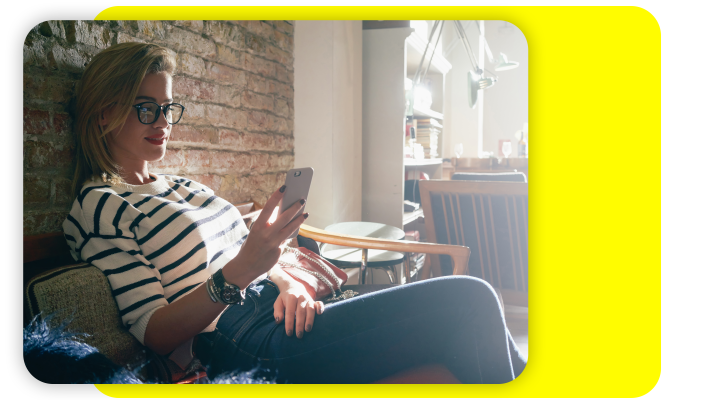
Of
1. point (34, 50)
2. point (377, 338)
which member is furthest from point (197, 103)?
point (377, 338)

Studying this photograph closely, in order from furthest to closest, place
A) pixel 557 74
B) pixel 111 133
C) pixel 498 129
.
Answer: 1. pixel 498 129
2. pixel 557 74
3. pixel 111 133

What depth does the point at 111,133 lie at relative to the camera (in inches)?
34.6

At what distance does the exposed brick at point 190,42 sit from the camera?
3.45ft

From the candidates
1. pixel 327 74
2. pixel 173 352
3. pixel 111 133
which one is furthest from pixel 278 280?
pixel 327 74

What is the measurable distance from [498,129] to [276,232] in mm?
812

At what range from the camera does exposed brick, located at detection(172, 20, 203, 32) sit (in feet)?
3.46

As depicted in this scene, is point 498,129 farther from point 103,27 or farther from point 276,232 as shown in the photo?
point 103,27

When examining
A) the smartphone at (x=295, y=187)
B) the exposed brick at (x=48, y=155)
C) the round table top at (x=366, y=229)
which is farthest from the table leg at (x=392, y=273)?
the exposed brick at (x=48, y=155)

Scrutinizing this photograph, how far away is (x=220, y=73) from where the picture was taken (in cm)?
119

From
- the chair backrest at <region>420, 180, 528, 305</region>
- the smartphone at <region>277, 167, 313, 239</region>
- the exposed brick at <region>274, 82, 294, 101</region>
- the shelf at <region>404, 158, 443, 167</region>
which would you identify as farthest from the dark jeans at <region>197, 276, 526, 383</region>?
the shelf at <region>404, 158, 443, 167</region>

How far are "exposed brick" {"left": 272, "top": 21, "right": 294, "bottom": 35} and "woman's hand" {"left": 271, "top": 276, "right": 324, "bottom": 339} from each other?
67 centimetres

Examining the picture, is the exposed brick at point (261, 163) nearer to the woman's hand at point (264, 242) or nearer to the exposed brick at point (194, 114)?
the exposed brick at point (194, 114)

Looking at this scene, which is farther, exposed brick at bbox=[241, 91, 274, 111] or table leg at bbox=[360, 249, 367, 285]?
table leg at bbox=[360, 249, 367, 285]

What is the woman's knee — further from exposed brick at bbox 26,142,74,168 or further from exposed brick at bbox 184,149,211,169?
exposed brick at bbox 26,142,74,168
